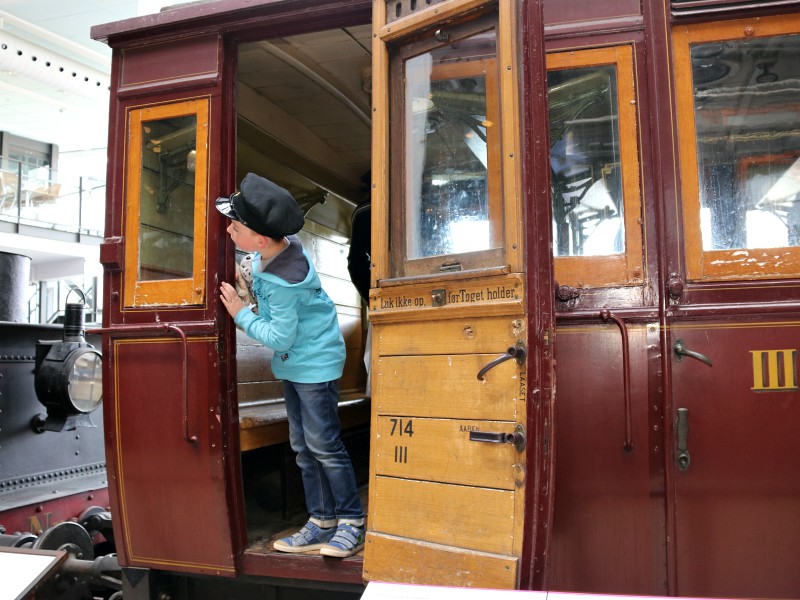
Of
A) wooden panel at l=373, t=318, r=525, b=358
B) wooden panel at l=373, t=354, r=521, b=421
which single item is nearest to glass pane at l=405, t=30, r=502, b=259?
wooden panel at l=373, t=318, r=525, b=358

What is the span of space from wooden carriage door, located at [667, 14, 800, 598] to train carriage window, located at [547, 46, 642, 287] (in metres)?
0.17

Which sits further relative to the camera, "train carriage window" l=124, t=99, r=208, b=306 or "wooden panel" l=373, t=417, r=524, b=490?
"train carriage window" l=124, t=99, r=208, b=306

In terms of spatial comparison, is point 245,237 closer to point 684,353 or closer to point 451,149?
point 451,149

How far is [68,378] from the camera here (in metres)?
4.33

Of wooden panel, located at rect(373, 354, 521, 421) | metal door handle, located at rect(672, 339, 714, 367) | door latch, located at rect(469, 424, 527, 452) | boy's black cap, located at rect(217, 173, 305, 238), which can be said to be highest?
boy's black cap, located at rect(217, 173, 305, 238)

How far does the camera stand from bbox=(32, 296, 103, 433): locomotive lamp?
4359 mm

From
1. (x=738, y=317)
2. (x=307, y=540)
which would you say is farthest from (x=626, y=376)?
(x=307, y=540)

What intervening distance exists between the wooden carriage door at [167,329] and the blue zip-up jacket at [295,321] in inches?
9.0

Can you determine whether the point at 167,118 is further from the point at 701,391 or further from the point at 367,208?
the point at 701,391

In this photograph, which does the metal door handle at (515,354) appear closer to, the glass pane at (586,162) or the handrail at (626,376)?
Result: the handrail at (626,376)

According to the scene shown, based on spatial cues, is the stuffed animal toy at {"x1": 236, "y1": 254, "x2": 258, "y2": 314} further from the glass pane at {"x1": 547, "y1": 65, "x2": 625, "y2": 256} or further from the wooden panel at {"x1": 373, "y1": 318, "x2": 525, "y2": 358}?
the glass pane at {"x1": 547, "y1": 65, "x2": 625, "y2": 256}

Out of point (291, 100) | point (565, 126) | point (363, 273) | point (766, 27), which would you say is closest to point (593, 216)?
point (565, 126)

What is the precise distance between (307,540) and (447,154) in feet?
5.46

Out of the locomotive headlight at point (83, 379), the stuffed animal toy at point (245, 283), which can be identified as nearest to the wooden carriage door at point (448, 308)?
the stuffed animal toy at point (245, 283)
